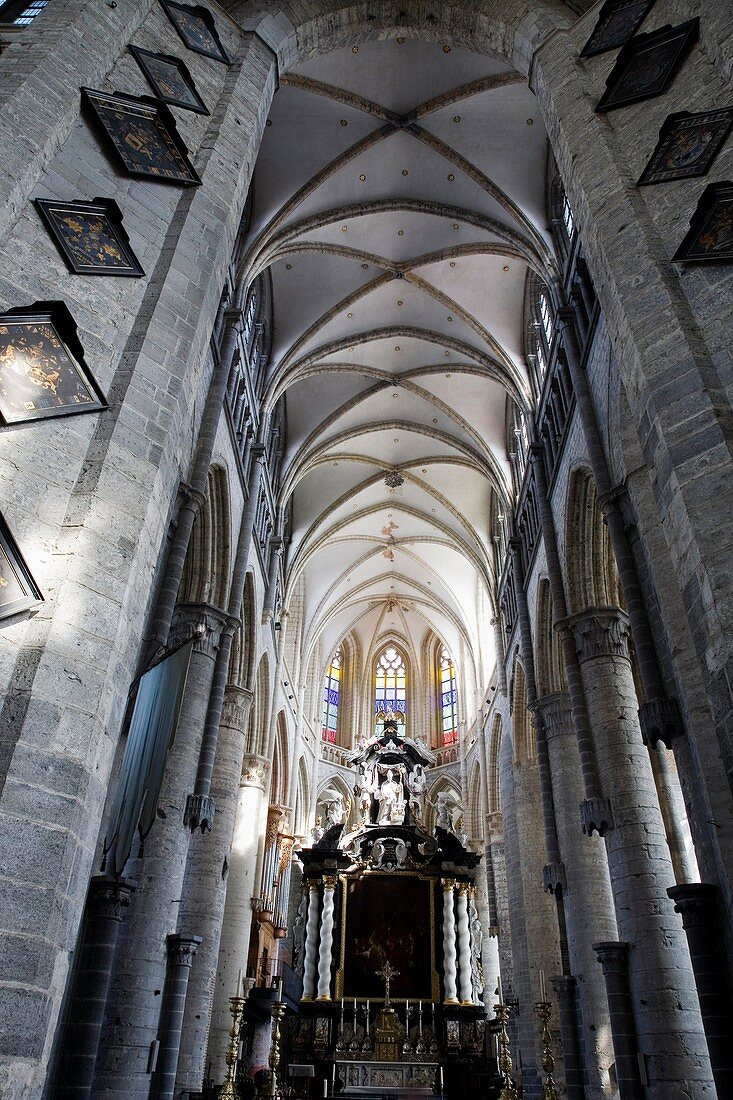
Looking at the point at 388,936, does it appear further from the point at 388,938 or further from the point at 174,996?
the point at 174,996

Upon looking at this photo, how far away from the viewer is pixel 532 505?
1919 cm

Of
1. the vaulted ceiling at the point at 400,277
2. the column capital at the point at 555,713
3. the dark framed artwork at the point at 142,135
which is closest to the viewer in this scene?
the dark framed artwork at the point at 142,135

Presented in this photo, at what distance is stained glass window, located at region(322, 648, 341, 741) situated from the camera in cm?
3481

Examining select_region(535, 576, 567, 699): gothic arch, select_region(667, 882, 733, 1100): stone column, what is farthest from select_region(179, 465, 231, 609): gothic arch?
select_region(667, 882, 733, 1100): stone column

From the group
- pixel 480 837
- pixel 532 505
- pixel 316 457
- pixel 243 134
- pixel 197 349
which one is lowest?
pixel 197 349

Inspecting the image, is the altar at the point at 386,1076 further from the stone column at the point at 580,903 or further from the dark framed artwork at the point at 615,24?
the dark framed artwork at the point at 615,24

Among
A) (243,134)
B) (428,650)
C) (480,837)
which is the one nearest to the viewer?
(243,134)

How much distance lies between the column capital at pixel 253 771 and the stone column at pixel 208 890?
2.97 metres

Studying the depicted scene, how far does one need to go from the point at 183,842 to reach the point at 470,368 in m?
→ 15.1

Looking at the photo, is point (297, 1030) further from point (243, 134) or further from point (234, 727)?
point (243, 134)

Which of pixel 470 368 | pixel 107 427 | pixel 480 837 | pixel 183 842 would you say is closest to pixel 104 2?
pixel 107 427

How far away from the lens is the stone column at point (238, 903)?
51.6 feet

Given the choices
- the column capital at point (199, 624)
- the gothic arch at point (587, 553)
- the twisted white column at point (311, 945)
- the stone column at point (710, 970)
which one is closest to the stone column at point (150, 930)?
the column capital at point (199, 624)

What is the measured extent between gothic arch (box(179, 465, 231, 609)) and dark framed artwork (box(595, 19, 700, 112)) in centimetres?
885
